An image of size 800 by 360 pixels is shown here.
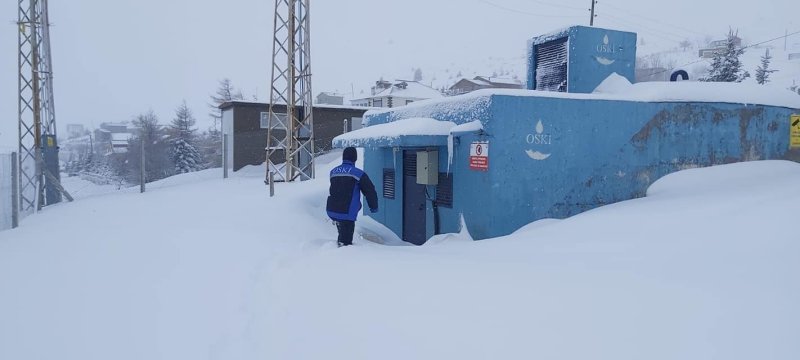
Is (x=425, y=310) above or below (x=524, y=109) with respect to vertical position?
below

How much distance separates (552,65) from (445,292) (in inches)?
283

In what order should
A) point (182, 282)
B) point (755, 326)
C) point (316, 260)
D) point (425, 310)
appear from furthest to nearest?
point (316, 260)
point (182, 282)
point (425, 310)
point (755, 326)

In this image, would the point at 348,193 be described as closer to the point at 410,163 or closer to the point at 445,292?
the point at 410,163

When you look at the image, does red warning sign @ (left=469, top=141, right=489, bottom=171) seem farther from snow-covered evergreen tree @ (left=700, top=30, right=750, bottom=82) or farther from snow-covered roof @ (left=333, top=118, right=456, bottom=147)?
snow-covered evergreen tree @ (left=700, top=30, right=750, bottom=82)

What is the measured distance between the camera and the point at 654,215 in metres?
6.58

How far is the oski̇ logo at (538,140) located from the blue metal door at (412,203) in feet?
7.53

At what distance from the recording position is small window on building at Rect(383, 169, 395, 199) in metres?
10.4

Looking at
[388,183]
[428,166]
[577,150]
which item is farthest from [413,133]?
[388,183]

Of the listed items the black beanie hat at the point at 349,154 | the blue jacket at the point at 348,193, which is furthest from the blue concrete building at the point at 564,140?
the blue jacket at the point at 348,193

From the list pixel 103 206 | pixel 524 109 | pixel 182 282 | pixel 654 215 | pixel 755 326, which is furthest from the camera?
pixel 103 206

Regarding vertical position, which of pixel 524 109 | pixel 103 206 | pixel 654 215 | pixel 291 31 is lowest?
pixel 103 206

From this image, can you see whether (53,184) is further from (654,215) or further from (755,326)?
(755,326)

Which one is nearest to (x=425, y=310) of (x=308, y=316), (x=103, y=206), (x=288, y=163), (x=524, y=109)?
(x=308, y=316)

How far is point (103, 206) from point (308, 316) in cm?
1124
